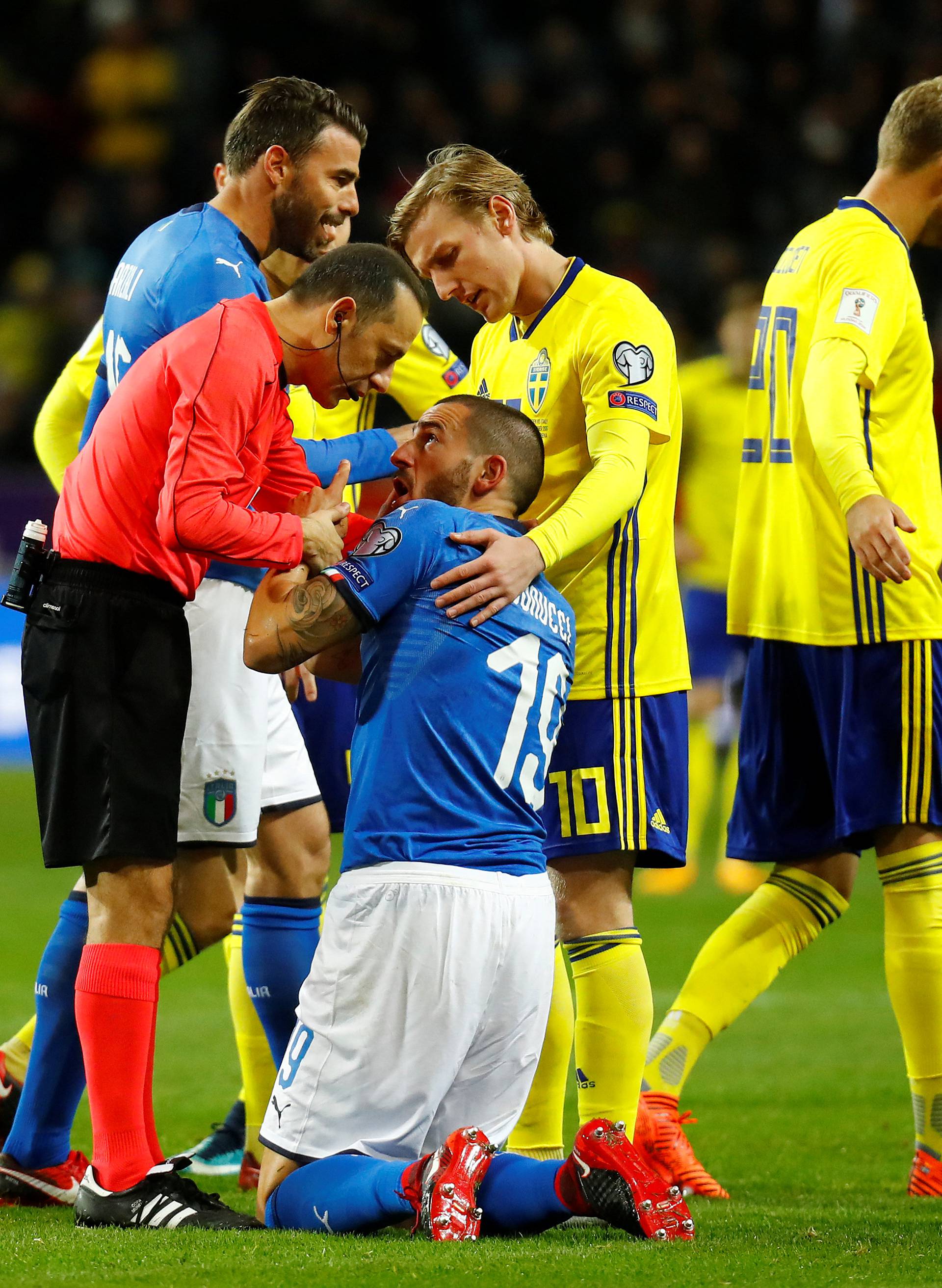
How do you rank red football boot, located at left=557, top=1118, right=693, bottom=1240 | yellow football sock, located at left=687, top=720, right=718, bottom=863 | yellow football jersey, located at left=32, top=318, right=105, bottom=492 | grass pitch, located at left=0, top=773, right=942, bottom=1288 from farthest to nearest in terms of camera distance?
yellow football sock, located at left=687, top=720, right=718, bottom=863
yellow football jersey, located at left=32, top=318, right=105, bottom=492
red football boot, located at left=557, top=1118, right=693, bottom=1240
grass pitch, located at left=0, top=773, right=942, bottom=1288

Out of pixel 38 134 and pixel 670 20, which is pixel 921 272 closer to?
pixel 670 20

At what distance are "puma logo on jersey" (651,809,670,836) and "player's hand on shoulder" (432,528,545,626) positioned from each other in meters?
0.67

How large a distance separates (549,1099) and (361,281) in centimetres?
177

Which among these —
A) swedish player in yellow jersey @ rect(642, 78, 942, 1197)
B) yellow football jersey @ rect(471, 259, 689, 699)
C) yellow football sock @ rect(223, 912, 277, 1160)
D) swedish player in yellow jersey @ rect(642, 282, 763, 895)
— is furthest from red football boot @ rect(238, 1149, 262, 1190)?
swedish player in yellow jersey @ rect(642, 282, 763, 895)

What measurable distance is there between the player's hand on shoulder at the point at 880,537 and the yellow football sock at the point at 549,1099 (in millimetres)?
1069

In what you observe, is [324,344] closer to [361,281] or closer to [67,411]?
[361,281]

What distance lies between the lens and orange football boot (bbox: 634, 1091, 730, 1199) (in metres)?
3.66

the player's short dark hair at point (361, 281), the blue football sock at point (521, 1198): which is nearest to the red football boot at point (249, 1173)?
the blue football sock at point (521, 1198)

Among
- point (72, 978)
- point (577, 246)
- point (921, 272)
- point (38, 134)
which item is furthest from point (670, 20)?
point (72, 978)

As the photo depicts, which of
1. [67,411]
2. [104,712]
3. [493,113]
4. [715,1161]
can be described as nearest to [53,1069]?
[104,712]

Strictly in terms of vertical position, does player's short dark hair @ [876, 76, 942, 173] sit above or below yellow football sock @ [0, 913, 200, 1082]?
above

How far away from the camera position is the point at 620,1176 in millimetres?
2762

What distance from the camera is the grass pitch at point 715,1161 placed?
2.60m

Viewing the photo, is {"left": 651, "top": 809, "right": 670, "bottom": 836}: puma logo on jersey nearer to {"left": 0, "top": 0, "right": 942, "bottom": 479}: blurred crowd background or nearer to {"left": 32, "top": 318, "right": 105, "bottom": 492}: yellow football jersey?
{"left": 32, "top": 318, "right": 105, "bottom": 492}: yellow football jersey
